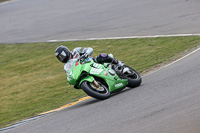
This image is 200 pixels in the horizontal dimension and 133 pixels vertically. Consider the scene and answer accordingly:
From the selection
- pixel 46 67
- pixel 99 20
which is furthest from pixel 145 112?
pixel 99 20

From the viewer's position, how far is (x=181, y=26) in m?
17.3

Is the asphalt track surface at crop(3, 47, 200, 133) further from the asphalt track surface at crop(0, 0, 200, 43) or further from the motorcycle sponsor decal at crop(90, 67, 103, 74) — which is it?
the asphalt track surface at crop(0, 0, 200, 43)

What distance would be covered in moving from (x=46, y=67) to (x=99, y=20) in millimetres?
6550

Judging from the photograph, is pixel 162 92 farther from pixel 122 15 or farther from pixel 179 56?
pixel 122 15

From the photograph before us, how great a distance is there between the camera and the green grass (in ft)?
37.5

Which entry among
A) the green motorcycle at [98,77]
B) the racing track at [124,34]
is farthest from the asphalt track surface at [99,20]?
the green motorcycle at [98,77]

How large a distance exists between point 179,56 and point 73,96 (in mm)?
3810

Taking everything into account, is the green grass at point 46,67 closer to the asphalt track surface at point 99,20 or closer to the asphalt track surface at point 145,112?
the asphalt track surface at point 99,20

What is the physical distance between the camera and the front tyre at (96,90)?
882 cm

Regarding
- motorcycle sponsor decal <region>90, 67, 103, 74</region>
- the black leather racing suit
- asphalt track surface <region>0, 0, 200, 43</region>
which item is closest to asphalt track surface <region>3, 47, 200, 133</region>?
motorcycle sponsor decal <region>90, 67, 103, 74</region>

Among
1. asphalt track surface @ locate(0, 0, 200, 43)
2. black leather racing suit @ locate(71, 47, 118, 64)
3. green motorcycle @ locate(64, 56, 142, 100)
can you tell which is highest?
black leather racing suit @ locate(71, 47, 118, 64)

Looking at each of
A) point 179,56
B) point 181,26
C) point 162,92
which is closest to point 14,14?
point 181,26

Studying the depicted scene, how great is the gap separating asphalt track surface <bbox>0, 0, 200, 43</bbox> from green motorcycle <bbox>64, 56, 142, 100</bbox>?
23.8ft

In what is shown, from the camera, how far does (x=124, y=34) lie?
18.4 meters
